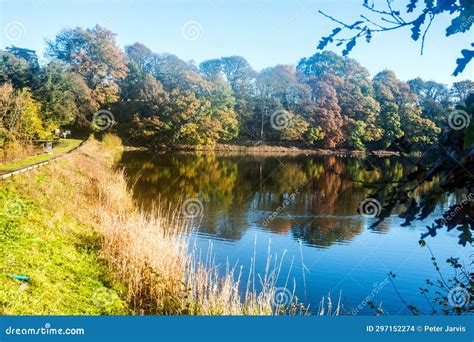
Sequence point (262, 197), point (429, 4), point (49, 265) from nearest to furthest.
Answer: point (429, 4) < point (49, 265) < point (262, 197)

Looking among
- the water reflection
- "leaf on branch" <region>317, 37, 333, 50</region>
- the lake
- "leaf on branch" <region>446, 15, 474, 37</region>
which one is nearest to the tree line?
the water reflection

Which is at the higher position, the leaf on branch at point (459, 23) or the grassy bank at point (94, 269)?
the leaf on branch at point (459, 23)

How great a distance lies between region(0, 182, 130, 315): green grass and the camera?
4.70m

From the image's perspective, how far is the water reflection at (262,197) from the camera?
12375 millimetres

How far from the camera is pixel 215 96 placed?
42.9 m

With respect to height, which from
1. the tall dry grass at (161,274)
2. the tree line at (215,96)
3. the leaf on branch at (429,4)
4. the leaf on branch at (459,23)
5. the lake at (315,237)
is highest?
the tree line at (215,96)

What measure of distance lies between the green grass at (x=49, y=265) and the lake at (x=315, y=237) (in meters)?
2.55

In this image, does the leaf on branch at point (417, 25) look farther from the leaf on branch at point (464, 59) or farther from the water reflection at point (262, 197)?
the water reflection at point (262, 197)

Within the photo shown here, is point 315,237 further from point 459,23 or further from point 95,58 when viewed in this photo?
point 95,58

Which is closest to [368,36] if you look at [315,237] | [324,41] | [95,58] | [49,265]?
[324,41]

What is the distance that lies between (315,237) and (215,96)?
108ft

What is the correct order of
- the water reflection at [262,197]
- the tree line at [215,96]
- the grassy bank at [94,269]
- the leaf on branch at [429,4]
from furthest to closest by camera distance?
the tree line at [215,96] → the water reflection at [262,197] → the grassy bank at [94,269] → the leaf on branch at [429,4]

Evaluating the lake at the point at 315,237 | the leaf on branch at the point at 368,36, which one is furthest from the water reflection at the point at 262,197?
the leaf on branch at the point at 368,36

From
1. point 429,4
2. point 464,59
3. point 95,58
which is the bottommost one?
point 464,59
